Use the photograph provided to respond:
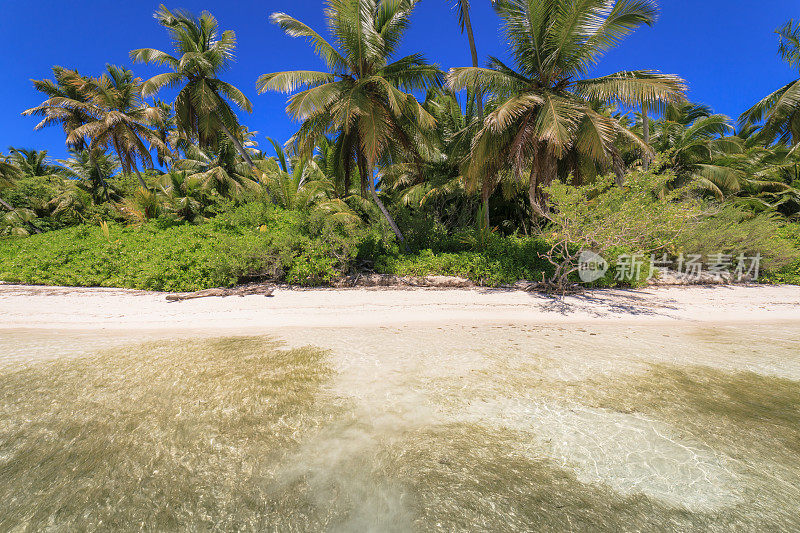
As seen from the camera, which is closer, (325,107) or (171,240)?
(325,107)

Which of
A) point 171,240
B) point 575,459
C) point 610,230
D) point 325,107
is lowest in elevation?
point 575,459

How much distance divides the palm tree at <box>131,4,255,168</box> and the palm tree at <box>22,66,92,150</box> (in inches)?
298

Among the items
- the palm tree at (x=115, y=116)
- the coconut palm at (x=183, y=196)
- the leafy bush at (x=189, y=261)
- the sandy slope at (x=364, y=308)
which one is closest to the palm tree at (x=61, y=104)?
the palm tree at (x=115, y=116)

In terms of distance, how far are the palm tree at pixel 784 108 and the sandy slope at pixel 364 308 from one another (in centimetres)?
868

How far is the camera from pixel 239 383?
2.97 m

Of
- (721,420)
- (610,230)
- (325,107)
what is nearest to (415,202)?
(325,107)

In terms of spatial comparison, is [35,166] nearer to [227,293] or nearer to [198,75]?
[198,75]

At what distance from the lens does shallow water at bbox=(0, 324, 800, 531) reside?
1.51 meters

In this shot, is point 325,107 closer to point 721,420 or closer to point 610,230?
point 610,230

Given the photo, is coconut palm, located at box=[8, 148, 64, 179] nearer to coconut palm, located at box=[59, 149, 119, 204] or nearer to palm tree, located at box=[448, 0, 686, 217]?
coconut palm, located at box=[59, 149, 119, 204]

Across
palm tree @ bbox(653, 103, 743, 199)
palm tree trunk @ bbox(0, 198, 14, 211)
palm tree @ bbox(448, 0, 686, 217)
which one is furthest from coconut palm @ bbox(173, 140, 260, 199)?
palm tree @ bbox(653, 103, 743, 199)

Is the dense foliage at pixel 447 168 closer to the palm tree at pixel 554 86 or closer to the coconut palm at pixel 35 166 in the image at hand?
the palm tree at pixel 554 86

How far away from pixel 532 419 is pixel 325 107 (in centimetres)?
985

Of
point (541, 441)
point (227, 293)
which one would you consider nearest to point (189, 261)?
point (227, 293)
